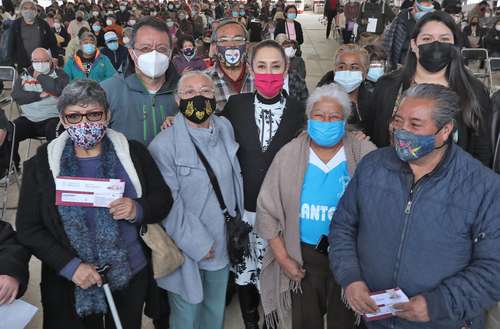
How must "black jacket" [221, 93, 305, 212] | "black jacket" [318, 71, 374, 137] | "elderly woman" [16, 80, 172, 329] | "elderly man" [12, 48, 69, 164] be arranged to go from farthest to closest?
"elderly man" [12, 48, 69, 164], "black jacket" [318, 71, 374, 137], "black jacket" [221, 93, 305, 212], "elderly woman" [16, 80, 172, 329]

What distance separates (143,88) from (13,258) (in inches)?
52.5

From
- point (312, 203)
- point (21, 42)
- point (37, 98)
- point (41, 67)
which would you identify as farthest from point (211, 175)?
point (21, 42)

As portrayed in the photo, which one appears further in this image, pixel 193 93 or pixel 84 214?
pixel 193 93

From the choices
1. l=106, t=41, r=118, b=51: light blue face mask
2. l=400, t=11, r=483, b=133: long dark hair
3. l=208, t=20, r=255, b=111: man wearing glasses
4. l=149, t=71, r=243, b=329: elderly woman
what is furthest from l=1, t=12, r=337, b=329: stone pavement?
l=106, t=41, r=118, b=51: light blue face mask

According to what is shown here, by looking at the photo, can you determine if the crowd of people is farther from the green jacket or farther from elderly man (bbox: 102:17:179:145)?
the green jacket

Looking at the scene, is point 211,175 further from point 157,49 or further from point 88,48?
point 88,48

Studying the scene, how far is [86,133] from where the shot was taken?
6.77 ft

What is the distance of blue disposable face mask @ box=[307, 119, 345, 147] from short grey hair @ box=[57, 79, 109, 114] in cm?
111

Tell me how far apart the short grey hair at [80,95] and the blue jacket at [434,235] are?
4.36ft

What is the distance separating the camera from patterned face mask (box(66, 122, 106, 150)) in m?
2.05

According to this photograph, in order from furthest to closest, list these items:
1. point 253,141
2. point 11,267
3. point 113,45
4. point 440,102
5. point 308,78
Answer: point 308,78 < point 113,45 < point 253,141 < point 11,267 < point 440,102

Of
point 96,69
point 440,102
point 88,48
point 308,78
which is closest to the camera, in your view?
point 440,102

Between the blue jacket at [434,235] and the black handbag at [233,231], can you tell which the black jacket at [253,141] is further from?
the blue jacket at [434,235]

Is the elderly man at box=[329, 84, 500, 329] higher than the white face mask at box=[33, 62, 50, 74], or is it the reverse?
the white face mask at box=[33, 62, 50, 74]
